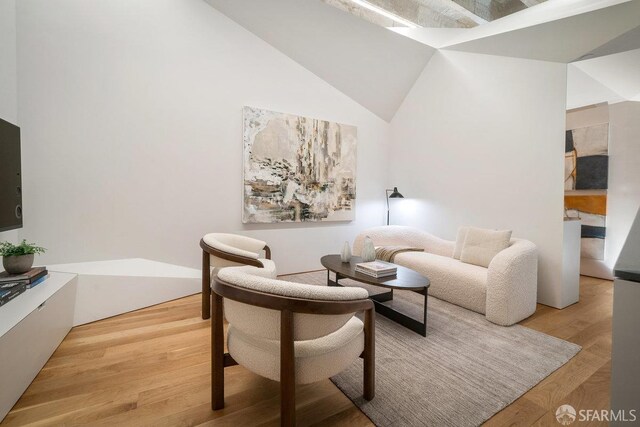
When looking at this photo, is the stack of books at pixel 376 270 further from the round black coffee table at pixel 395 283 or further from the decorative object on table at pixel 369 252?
the decorative object on table at pixel 369 252

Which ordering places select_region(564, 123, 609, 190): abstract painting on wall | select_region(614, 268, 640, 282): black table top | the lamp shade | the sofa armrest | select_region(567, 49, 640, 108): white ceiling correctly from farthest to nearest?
the lamp shade
select_region(564, 123, 609, 190): abstract painting on wall
select_region(567, 49, 640, 108): white ceiling
the sofa armrest
select_region(614, 268, 640, 282): black table top

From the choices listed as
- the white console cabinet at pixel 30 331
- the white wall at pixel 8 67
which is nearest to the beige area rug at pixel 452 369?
the white console cabinet at pixel 30 331

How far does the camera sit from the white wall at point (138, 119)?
2441mm

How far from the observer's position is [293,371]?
1256 millimetres

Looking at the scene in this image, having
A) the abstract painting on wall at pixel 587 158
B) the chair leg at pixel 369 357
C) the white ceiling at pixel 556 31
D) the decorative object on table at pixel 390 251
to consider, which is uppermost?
the white ceiling at pixel 556 31

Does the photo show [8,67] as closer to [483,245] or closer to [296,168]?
[296,168]

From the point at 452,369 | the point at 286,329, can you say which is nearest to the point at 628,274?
the point at 286,329

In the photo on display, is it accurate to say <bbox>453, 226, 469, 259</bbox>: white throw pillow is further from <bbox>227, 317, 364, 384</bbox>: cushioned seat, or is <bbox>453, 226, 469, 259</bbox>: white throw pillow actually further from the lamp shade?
<bbox>227, 317, 364, 384</bbox>: cushioned seat

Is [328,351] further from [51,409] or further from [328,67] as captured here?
[328,67]

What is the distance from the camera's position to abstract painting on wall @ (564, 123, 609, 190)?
12.7ft

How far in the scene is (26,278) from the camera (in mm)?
1962

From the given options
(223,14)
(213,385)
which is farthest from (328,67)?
(213,385)

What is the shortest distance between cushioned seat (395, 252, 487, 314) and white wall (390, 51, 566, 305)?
81cm

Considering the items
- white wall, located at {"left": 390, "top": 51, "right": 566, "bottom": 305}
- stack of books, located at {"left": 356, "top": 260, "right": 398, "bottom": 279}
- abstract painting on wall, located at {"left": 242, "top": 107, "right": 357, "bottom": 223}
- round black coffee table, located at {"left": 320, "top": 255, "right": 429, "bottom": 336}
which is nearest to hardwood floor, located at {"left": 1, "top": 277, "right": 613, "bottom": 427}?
round black coffee table, located at {"left": 320, "top": 255, "right": 429, "bottom": 336}
